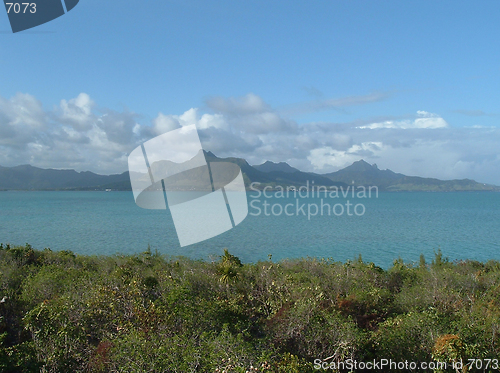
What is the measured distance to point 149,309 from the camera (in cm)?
839

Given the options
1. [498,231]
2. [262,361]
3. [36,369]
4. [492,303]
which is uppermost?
[36,369]

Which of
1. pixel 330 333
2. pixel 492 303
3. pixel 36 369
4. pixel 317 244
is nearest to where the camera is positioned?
pixel 36 369

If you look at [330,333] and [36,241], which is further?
[36,241]

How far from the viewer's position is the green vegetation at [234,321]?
641cm

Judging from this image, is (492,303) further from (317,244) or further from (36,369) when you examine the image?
(317,244)

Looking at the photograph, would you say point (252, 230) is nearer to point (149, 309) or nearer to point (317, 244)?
point (317, 244)

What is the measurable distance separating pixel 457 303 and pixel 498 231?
160 feet

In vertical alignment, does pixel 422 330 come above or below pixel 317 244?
above

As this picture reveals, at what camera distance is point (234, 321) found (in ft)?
27.6

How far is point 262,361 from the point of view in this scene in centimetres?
592

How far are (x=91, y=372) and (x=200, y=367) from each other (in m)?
2.20

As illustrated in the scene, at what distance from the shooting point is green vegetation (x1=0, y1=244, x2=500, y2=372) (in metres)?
6.41

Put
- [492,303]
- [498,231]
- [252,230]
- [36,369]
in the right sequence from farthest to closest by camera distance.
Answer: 1. [498,231]
2. [252,230]
3. [492,303]
4. [36,369]

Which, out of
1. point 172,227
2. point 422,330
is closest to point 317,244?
point 172,227
